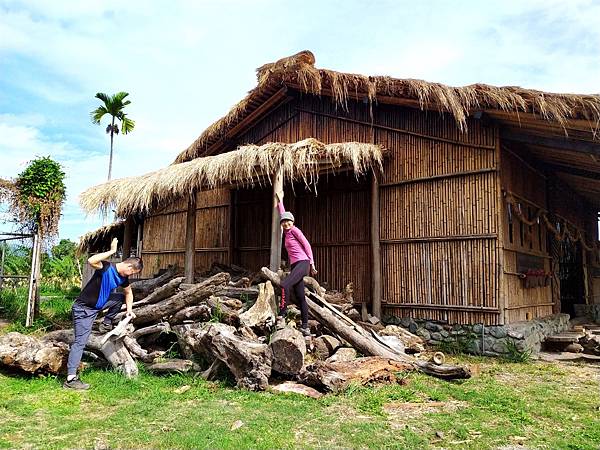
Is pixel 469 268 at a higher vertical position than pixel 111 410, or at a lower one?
higher

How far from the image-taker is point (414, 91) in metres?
7.68

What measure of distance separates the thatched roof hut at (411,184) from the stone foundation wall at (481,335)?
15cm

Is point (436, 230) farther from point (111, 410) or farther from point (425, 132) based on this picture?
point (111, 410)

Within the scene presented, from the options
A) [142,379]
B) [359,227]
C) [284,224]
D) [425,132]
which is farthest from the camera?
[359,227]

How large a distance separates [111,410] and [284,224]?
120 inches

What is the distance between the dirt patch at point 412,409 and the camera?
13.2 ft

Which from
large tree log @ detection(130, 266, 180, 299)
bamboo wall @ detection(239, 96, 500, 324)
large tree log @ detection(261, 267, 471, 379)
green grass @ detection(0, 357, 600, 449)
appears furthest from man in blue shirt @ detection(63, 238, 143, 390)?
bamboo wall @ detection(239, 96, 500, 324)

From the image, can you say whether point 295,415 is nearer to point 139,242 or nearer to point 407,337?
point 407,337

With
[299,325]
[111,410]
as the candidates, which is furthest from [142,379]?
[299,325]

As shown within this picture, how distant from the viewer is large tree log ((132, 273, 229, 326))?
6.29m

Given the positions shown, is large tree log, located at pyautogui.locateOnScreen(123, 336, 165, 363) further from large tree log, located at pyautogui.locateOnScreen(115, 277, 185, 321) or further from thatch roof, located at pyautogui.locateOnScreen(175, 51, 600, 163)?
thatch roof, located at pyautogui.locateOnScreen(175, 51, 600, 163)

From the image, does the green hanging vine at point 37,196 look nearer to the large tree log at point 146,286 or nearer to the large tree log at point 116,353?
the large tree log at point 146,286

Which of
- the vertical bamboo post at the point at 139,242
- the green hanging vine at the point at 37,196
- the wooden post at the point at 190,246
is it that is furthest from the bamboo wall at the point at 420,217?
the vertical bamboo post at the point at 139,242

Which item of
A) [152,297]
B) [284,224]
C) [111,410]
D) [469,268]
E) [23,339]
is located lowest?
[111,410]
